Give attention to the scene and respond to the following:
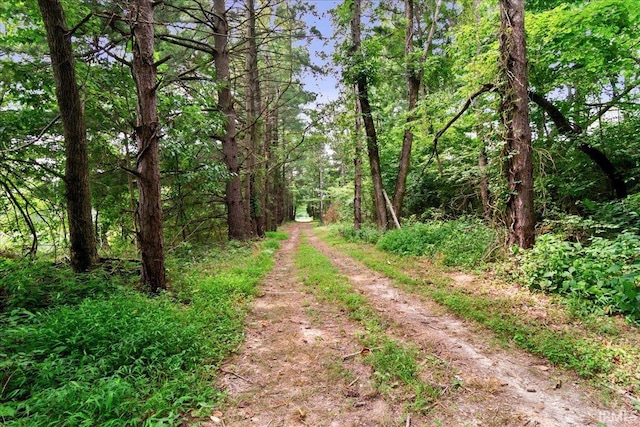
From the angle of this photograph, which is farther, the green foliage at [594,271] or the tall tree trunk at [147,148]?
the tall tree trunk at [147,148]

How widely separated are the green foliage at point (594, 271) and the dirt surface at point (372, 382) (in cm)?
157

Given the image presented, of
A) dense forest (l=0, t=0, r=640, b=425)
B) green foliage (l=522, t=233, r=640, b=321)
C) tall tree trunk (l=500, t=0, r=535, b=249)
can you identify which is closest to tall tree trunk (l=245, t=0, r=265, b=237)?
dense forest (l=0, t=0, r=640, b=425)

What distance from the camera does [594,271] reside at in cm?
395

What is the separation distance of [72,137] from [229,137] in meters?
5.83

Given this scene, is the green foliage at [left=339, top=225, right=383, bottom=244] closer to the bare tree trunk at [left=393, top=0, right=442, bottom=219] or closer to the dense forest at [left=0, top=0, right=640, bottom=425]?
the dense forest at [left=0, top=0, right=640, bottom=425]

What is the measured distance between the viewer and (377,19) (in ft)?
38.6

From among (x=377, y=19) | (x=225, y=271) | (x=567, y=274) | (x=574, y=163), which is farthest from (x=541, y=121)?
(x=225, y=271)

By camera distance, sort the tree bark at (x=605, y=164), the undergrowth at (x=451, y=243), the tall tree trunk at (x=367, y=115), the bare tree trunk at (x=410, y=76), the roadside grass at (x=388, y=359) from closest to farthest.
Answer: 1. the roadside grass at (x=388, y=359)
2. the undergrowth at (x=451, y=243)
3. the tree bark at (x=605, y=164)
4. the bare tree trunk at (x=410, y=76)
5. the tall tree trunk at (x=367, y=115)

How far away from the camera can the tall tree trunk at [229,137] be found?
9594 millimetres

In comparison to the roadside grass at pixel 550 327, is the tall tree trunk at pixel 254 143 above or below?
above

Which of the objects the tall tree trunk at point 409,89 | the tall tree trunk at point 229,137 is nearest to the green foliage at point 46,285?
the tall tree trunk at point 229,137

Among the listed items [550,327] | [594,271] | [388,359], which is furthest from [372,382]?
[594,271]

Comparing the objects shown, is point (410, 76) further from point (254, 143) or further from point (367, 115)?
point (254, 143)

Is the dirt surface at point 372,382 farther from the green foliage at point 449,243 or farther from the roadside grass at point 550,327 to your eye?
the green foliage at point 449,243
